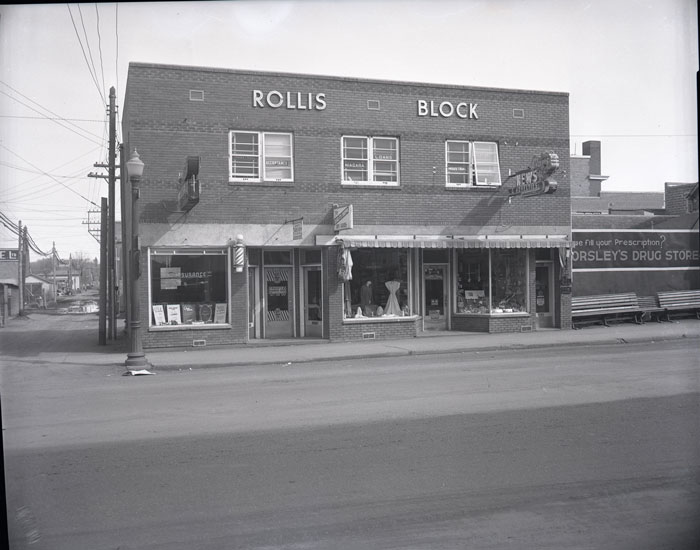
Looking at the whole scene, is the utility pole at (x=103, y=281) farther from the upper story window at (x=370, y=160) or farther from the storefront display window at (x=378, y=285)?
the upper story window at (x=370, y=160)

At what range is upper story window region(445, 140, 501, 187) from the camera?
21.2 meters

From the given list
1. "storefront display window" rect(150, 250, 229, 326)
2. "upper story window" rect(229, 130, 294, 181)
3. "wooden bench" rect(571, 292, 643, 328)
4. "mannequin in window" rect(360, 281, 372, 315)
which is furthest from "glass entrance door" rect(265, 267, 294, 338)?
"wooden bench" rect(571, 292, 643, 328)

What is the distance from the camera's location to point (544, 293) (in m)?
22.5

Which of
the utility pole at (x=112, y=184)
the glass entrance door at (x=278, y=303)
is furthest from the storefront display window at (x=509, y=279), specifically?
the utility pole at (x=112, y=184)

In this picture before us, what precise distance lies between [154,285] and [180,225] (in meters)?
1.83

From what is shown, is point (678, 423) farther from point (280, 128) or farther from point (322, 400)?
point (280, 128)

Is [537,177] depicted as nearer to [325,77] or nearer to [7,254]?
[325,77]

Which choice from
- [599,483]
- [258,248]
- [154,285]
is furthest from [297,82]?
[599,483]

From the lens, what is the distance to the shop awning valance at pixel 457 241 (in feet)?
64.7

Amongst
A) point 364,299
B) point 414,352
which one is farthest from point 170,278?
Result: point 414,352

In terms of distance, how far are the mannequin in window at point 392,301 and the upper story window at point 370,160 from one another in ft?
10.2

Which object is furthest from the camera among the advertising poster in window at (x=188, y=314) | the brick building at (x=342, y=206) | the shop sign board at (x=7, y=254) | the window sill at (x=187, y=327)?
the shop sign board at (x=7, y=254)

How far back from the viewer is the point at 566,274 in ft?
71.9

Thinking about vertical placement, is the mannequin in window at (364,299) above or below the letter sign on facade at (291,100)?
below
